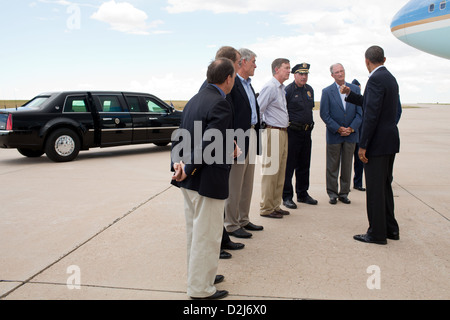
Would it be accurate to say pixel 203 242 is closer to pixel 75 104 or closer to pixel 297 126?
pixel 297 126

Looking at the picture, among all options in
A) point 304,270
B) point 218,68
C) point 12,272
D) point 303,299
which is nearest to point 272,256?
point 304,270

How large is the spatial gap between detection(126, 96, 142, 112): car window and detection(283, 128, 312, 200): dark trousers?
239 inches

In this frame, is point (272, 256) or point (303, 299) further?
point (272, 256)

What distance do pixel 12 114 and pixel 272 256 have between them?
284 inches

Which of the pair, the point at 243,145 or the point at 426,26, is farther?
the point at 426,26

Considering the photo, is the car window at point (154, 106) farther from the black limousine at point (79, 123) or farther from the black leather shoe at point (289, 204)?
the black leather shoe at point (289, 204)

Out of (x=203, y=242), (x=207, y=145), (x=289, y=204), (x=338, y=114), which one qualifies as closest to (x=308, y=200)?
(x=289, y=204)

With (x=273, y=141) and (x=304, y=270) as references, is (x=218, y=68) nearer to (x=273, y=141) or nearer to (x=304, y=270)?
(x=304, y=270)

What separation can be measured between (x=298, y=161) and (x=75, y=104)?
6126 millimetres

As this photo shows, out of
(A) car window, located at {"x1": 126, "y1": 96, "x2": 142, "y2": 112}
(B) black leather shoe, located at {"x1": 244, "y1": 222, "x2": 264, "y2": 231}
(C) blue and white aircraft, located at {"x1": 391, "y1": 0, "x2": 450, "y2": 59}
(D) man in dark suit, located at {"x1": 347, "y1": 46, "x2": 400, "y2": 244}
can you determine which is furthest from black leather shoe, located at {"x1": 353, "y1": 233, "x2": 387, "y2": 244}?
(C) blue and white aircraft, located at {"x1": 391, "y1": 0, "x2": 450, "y2": 59}

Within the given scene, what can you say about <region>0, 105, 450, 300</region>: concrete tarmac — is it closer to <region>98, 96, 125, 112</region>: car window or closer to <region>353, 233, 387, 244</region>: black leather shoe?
<region>353, 233, 387, 244</region>: black leather shoe

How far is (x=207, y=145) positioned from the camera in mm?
2586

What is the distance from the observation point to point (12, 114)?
860 centimetres

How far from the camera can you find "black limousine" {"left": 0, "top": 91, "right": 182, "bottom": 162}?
8.79m
